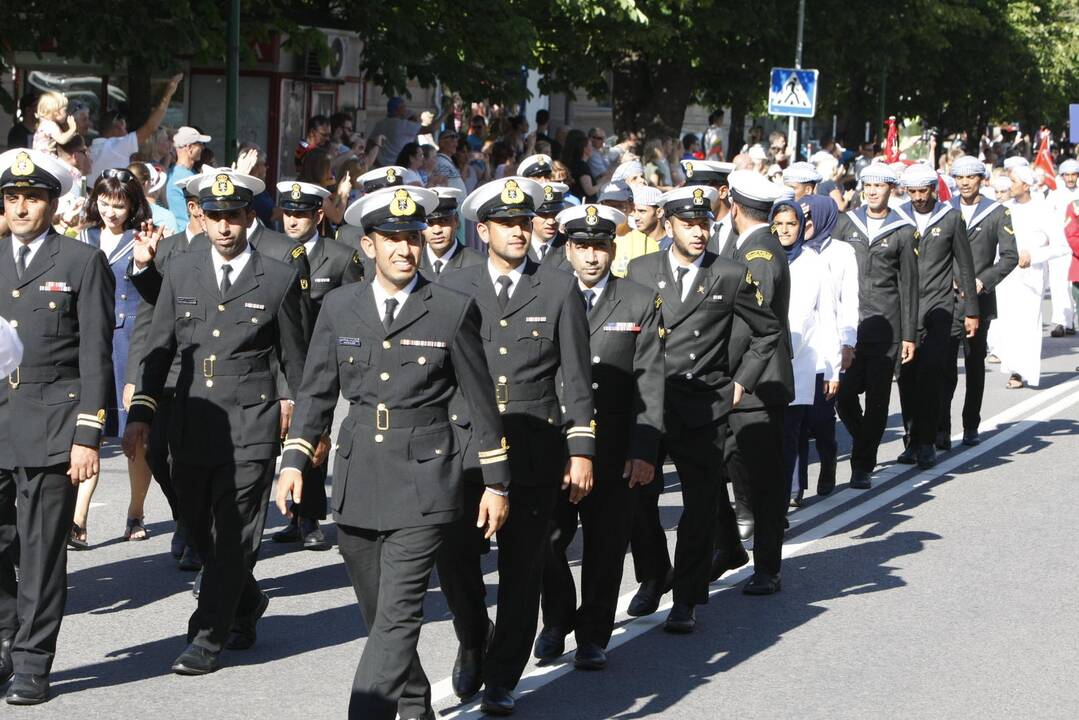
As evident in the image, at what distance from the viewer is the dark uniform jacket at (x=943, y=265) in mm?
13461

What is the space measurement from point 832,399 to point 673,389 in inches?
127

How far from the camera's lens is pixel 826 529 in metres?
11.0

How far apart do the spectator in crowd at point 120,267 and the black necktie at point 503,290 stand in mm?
2830

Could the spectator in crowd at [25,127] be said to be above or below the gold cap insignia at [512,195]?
above

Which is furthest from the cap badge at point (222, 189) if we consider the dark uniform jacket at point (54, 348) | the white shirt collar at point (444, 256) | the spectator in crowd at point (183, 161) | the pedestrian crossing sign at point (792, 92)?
the pedestrian crossing sign at point (792, 92)

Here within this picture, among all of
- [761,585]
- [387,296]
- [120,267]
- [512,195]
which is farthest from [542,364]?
[120,267]

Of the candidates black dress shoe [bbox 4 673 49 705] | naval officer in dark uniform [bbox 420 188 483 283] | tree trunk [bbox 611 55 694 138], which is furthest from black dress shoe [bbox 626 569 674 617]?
tree trunk [bbox 611 55 694 138]

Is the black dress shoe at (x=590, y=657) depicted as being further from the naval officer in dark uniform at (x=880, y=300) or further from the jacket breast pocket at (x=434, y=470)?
the naval officer in dark uniform at (x=880, y=300)

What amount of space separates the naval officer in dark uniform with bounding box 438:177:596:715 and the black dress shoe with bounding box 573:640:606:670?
1.78ft

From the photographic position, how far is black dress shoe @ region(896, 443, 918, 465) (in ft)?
44.0

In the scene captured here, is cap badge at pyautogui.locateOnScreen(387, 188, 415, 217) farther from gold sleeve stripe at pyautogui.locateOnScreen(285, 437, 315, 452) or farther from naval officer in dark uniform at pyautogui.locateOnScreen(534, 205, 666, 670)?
naval officer in dark uniform at pyautogui.locateOnScreen(534, 205, 666, 670)

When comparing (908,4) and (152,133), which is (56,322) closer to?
(152,133)

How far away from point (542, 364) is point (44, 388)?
194 cm

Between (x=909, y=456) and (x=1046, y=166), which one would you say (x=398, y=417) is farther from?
(x=1046, y=166)
